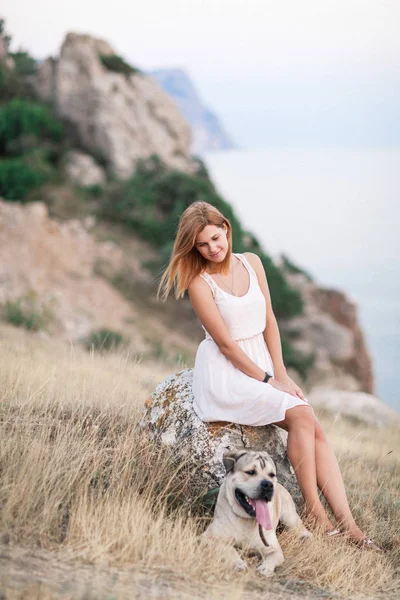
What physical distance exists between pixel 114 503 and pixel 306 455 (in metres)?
1.47

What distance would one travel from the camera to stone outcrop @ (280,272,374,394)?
80.7 ft

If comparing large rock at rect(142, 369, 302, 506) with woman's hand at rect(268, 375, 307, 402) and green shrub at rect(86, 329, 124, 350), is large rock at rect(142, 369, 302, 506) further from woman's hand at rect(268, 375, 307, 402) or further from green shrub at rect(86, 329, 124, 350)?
green shrub at rect(86, 329, 124, 350)

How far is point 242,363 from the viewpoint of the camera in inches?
198

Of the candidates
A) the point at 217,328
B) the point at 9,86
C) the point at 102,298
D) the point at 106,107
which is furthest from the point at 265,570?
the point at 9,86

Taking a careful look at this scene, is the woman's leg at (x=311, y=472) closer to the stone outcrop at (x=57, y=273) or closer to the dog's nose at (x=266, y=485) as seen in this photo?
the dog's nose at (x=266, y=485)

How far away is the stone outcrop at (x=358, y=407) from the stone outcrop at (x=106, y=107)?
46.6ft

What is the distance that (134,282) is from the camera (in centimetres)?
2195

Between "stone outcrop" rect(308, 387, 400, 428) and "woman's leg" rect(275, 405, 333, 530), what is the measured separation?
24.8ft

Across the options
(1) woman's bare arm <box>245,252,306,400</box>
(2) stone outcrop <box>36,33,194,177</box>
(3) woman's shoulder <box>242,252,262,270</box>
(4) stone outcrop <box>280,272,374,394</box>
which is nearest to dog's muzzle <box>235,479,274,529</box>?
(1) woman's bare arm <box>245,252,306,400</box>

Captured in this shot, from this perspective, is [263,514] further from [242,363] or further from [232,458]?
[242,363]

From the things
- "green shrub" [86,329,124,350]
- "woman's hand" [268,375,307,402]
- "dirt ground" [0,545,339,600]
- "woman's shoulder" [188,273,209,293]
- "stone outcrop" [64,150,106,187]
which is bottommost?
"dirt ground" [0,545,339,600]

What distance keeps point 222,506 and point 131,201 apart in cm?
2094

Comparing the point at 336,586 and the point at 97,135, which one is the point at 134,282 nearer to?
the point at 97,135

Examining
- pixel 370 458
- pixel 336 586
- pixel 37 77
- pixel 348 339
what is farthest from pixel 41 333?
pixel 37 77
